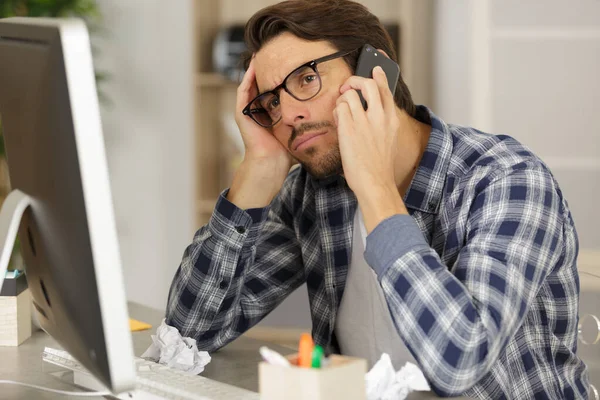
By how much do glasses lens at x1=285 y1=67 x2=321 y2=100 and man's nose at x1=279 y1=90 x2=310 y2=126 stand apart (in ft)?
0.03

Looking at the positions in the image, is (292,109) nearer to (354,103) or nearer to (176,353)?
(354,103)

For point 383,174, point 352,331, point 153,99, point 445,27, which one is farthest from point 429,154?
point 153,99

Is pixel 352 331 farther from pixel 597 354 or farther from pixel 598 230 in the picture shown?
pixel 598 230

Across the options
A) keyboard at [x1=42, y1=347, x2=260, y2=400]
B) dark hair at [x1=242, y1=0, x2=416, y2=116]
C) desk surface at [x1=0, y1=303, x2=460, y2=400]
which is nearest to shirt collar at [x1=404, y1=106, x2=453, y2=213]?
dark hair at [x1=242, y1=0, x2=416, y2=116]

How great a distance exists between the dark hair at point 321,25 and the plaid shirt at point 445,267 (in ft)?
0.65

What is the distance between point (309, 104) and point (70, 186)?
29.5 inches

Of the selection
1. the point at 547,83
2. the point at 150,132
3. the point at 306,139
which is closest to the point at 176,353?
the point at 306,139

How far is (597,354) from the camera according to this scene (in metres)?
1.48

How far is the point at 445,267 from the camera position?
1.11m

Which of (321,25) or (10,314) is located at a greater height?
(321,25)

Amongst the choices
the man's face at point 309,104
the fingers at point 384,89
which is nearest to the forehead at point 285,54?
the man's face at point 309,104

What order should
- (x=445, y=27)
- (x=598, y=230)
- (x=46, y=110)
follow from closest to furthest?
(x=46, y=110) < (x=598, y=230) < (x=445, y=27)

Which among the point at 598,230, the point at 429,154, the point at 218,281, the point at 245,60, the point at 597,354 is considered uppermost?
the point at 245,60

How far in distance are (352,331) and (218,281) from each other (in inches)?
10.3
